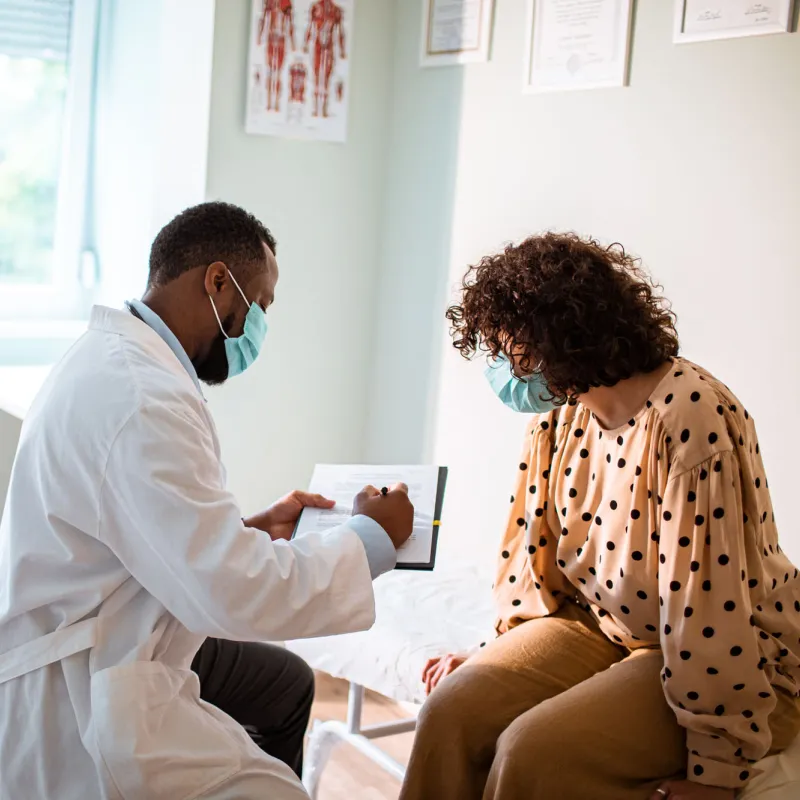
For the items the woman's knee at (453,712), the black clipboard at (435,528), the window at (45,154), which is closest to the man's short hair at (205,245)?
the black clipboard at (435,528)

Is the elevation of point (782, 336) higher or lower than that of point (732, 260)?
lower

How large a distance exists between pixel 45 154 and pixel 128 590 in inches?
81.5

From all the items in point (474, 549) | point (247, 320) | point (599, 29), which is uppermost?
point (599, 29)

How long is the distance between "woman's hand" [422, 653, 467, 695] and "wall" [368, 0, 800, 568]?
76 cm

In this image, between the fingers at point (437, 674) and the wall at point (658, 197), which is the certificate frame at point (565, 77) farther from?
the fingers at point (437, 674)

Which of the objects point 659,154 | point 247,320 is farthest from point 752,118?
point 247,320

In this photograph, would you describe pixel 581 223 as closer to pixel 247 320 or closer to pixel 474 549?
pixel 474 549

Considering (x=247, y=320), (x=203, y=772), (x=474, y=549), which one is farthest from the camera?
(x=474, y=549)

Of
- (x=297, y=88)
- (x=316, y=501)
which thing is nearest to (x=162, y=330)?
(x=316, y=501)

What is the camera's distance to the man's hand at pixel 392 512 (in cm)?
156

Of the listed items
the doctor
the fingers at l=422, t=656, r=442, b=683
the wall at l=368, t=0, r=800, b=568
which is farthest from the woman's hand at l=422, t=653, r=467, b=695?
the wall at l=368, t=0, r=800, b=568

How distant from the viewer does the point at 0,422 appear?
2.45 metres

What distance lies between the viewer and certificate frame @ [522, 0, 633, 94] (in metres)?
2.34

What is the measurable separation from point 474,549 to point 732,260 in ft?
3.38
